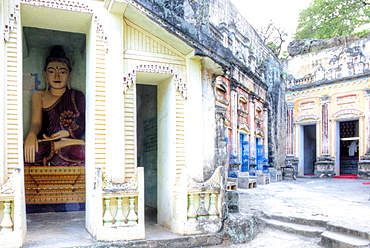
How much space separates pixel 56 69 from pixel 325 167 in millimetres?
18294

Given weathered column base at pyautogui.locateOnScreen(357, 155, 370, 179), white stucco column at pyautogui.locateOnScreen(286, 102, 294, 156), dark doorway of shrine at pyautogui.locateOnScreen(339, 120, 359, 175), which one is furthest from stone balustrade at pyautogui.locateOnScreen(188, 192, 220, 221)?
dark doorway of shrine at pyautogui.locateOnScreen(339, 120, 359, 175)

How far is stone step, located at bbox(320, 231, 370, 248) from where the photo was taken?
17.0ft

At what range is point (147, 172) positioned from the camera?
26.5 ft

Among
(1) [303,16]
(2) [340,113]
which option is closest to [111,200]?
(2) [340,113]

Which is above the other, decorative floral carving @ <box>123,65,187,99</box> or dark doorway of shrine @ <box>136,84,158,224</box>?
decorative floral carving @ <box>123,65,187,99</box>

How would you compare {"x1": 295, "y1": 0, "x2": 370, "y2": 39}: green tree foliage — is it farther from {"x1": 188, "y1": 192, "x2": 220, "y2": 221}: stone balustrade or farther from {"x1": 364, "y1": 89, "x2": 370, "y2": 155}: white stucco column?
{"x1": 188, "y1": 192, "x2": 220, "y2": 221}: stone balustrade

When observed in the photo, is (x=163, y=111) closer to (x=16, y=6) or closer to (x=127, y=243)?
(x=127, y=243)

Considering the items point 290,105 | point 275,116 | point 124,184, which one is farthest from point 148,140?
point 290,105

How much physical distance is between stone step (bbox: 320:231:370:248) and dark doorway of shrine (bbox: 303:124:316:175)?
1900 cm

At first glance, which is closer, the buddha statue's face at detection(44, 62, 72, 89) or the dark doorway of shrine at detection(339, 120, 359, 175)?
the buddha statue's face at detection(44, 62, 72, 89)

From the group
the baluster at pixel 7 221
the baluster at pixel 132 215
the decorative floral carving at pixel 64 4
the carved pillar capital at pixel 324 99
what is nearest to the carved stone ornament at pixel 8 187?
the baluster at pixel 7 221

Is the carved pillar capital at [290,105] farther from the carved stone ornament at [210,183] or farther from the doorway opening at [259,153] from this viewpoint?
the carved stone ornament at [210,183]

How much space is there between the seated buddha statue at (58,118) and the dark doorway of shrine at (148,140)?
1335 millimetres

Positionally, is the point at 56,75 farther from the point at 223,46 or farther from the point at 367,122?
the point at 367,122
